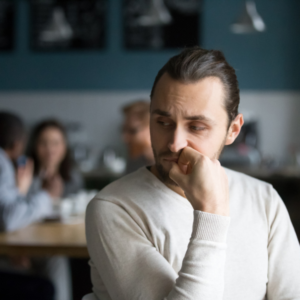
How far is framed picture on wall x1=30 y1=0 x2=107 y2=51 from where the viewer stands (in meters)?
5.43

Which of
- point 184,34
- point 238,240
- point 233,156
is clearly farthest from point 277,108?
point 238,240

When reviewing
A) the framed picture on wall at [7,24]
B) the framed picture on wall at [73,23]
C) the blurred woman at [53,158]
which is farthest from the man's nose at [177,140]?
the framed picture on wall at [7,24]

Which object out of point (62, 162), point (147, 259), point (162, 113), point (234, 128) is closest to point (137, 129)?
point (62, 162)

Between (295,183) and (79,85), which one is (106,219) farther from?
(79,85)

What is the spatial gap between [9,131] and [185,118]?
5.59 feet

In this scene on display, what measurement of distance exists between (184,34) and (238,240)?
456cm

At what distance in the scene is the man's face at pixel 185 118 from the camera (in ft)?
3.28

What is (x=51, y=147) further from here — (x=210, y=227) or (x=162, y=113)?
(x=210, y=227)

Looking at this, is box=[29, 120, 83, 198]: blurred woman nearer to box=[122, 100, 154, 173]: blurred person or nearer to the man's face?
box=[122, 100, 154, 173]: blurred person

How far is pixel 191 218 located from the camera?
106 centimetres

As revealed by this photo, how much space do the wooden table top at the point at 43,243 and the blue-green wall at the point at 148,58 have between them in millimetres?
3523

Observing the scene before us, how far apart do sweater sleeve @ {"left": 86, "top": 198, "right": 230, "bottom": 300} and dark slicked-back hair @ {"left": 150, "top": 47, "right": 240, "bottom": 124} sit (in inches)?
12.6

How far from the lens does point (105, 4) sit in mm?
5430

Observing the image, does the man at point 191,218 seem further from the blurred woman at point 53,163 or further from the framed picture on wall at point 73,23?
the framed picture on wall at point 73,23
